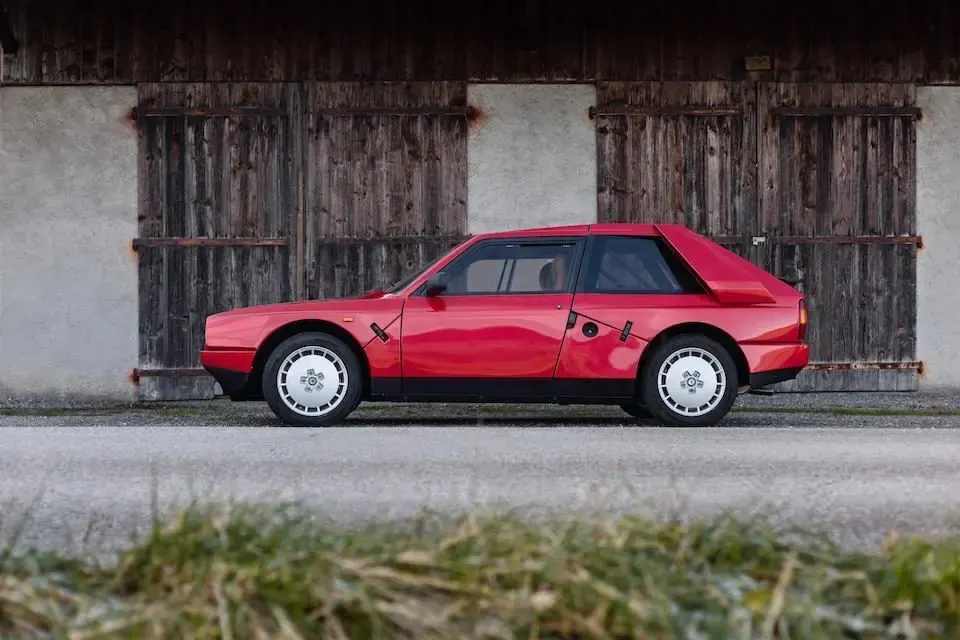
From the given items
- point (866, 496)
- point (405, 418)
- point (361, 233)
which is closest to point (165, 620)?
point (866, 496)

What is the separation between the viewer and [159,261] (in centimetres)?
1385

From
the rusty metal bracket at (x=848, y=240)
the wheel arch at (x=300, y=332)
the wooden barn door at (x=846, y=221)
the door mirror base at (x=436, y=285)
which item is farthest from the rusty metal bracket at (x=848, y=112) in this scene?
the wheel arch at (x=300, y=332)

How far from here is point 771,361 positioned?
9.62 m

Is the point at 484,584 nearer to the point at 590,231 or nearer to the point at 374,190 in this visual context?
the point at 590,231

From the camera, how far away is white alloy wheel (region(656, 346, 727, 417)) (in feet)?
31.2

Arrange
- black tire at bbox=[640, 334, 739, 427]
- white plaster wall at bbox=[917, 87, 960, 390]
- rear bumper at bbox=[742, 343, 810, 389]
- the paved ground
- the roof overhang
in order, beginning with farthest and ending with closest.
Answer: white plaster wall at bbox=[917, 87, 960, 390], the roof overhang, rear bumper at bbox=[742, 343, 810, 389], black tire at bbox=[640, 334, 739, 427], the paved ground

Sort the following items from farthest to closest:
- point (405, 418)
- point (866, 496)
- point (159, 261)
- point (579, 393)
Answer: point (159, 261), point (405, 418), point (579, 393), point (866, 496)

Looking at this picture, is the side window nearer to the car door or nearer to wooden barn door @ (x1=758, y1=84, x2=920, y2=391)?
the car door

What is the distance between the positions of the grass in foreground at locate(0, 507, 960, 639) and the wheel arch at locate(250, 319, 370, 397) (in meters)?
5.75

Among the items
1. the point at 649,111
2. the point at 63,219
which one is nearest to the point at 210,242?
the point at 63,219

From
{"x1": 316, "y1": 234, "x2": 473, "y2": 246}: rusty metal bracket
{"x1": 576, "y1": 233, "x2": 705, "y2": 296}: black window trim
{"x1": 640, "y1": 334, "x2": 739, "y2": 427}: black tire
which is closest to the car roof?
{"x1": 576, "y1": 233, "x2": 705, "y2": 296}: black window trim

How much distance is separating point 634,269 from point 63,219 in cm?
624

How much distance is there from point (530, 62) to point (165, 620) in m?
11.6

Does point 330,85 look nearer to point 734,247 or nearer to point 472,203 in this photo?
point 472,203
